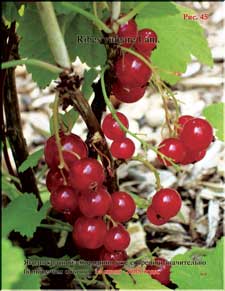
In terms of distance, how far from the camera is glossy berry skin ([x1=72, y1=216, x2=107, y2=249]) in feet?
3.87

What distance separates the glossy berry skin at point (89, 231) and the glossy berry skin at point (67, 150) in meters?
0.13

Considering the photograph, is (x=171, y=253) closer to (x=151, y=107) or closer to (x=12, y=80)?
(x=12, y=80)

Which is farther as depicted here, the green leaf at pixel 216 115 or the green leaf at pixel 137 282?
the green leaf at pixel 216 115

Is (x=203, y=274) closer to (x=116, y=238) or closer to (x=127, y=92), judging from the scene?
(x=116, y=238)

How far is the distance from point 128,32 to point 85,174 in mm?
258

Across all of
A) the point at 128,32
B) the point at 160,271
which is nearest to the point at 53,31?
the point at 128,32

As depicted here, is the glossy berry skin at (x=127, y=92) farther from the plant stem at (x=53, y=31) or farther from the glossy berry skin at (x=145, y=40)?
the plant stem at (x=53, y=31)

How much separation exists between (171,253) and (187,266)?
416 mm

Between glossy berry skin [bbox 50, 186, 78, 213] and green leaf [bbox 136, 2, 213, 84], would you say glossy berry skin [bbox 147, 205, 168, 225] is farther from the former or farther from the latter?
green leaf [bbox 136, 2, 213, 84]

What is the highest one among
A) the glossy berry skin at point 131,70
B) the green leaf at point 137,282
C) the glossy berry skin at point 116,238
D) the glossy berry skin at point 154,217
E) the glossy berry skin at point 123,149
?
the glossy berry skin at point 131,70

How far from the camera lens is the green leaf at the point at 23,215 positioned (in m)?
1.21

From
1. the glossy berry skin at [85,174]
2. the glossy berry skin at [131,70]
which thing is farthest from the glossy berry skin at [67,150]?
the glossy berry skin at [131,70]

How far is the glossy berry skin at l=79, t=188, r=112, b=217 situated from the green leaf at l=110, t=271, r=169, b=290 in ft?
0.73

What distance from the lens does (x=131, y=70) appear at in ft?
3.56
